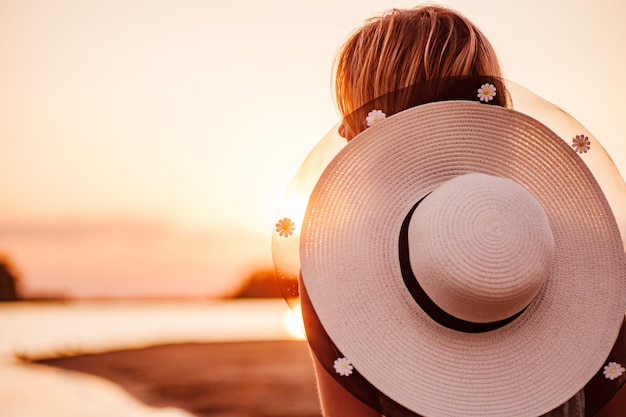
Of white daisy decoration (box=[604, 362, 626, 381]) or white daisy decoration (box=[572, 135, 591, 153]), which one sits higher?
white daisy decoration (box=[572, 135, 591, 153])

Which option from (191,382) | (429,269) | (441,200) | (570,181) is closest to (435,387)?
(429,269)

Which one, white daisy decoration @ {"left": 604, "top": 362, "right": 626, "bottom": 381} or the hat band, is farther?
white daisy decoration @ {"left": 604, "top": 362, "right": 626, "bottom": 381}

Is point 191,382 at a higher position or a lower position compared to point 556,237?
higher

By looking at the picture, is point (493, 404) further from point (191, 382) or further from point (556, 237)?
point (191, 382)

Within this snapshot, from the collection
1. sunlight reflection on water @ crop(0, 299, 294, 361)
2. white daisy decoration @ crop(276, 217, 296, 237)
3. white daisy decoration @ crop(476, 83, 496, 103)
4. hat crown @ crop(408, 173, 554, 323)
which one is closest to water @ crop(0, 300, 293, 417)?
sunlight reflection on water @ crop(0, 299, 294, 361)

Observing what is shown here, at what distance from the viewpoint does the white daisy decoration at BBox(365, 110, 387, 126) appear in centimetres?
148

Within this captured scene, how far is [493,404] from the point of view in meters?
1.40

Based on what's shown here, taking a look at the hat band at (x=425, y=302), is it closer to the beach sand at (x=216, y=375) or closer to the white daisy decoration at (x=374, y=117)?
the white daisy decoration at (x=374, y=117)

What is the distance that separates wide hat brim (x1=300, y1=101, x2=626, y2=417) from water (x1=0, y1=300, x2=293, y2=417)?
5.05m

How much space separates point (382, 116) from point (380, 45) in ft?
0.69

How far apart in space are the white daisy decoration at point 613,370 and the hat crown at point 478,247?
0.28m

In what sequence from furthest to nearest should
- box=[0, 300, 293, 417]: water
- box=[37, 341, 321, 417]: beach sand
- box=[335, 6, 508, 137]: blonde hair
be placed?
box=[37, 341, 321, 417]: beach sand < box=[0, 300, 293, 417]: water < box=[335, 6, 508, 137]: blonde hair

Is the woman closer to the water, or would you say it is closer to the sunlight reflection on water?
the water

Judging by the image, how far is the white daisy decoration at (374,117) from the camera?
148 cm
